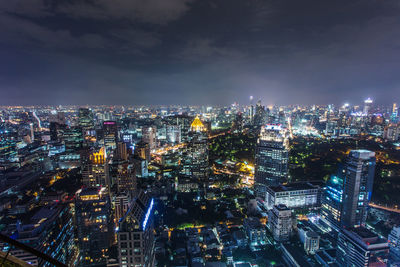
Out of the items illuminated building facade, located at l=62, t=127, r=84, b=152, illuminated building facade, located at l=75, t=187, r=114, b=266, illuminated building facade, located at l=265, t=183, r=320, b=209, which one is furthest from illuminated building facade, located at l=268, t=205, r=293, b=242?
illuminated building facade, located at l=62, t=127, r=84, b=152

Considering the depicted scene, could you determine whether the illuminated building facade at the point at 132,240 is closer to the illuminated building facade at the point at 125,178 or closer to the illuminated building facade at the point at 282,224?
the illuminated building facade at the point at 282,224

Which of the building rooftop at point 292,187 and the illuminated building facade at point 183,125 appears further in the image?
the illuminated building facade at point 183,125

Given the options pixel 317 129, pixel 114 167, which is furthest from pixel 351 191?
pixel 317 129

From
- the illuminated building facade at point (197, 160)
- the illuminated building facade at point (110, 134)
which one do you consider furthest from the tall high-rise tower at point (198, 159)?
the illuminated building facade at point (110, 134)

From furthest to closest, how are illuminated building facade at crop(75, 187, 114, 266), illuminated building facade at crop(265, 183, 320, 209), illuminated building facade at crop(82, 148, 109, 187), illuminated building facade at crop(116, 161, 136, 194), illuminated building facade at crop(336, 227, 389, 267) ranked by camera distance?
illuminated building facade at crop(82, 148, 109, 187), illuminated building facade at crop(116, 161, 136, 194), illuminated building facade at crop(265, 183, 320, 209), illuminated building facade at crop(75, 187, 114, 266), illuminated building facade at crop(336, 227, 389, 267)

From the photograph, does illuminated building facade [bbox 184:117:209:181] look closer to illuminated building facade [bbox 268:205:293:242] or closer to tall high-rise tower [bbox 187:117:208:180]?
tall high-rise tower [bbox 187:117:208:180]

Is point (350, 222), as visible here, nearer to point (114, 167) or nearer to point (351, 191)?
point (351, 191)
